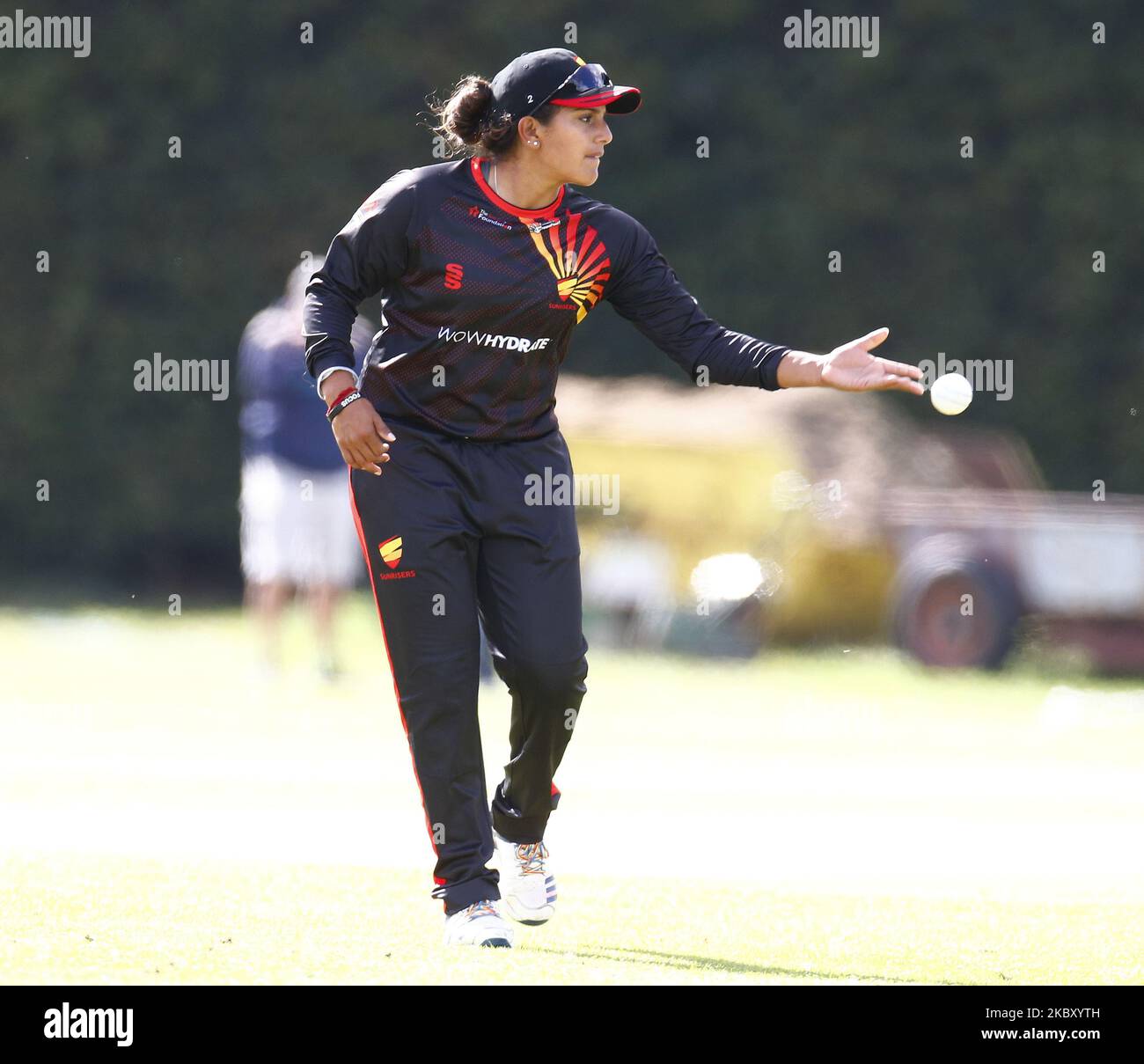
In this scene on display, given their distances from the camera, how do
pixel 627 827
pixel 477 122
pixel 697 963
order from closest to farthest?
1. pixel 697 963
2. pixel 477 122
3. pixel 627 827

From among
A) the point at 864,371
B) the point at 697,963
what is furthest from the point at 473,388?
the point at 697,963

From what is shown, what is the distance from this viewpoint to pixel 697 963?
523cm

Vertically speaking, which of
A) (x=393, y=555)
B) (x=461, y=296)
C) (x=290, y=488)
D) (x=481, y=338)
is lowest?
(x=290, y=488)

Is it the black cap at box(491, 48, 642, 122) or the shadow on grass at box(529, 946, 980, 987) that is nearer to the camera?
the shadow on grass at box(529, 946, 980, 987)

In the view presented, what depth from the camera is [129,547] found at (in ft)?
65.1

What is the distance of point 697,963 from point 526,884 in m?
0.74

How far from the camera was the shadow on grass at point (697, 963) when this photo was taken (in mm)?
5113

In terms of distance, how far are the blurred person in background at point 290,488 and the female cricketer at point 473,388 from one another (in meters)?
6.75

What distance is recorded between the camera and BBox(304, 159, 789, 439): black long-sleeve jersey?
5508mm

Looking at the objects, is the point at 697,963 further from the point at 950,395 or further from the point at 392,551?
the point at 950,395

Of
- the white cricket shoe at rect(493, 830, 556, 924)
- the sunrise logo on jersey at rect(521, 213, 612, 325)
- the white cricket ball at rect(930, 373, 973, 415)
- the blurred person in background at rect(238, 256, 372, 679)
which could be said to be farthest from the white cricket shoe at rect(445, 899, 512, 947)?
the blurred person in background at rect(238, 256, 372, 679)

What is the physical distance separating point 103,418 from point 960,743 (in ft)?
35.7

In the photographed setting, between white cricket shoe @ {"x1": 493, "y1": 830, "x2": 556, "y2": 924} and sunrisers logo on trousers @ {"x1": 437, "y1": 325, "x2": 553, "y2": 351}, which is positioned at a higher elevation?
sunrisers logo on trousers @ {"x1": 437, "y1": 325, "x2": 553, "y2": 351}
